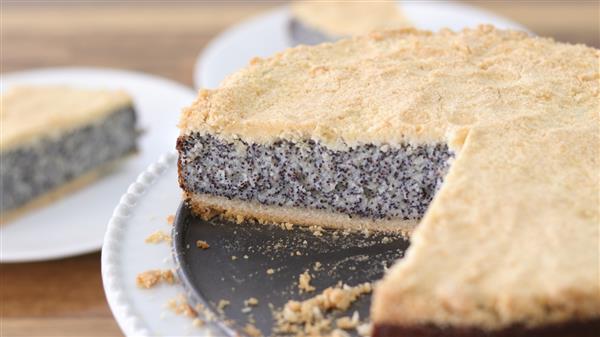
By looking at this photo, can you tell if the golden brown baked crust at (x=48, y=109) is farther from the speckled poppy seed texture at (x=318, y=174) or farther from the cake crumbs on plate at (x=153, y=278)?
the cake crumbs on plate at (x=153, y=278)

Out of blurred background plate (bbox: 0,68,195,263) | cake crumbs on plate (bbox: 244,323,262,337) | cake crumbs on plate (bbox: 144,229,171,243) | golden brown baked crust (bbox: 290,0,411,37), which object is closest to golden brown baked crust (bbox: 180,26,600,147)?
cake crumbs on plate (bbox: 144,229,171,243)

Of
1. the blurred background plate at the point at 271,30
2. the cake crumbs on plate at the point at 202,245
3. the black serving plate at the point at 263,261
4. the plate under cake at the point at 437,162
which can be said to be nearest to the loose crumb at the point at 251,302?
the black serving plate at the point at 263,261

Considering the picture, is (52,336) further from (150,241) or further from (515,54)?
(515,54)

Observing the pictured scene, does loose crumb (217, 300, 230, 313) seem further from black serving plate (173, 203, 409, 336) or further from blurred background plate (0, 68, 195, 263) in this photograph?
Answer: blurred background plate (0, 68, 195, 263)

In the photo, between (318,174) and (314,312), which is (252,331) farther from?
(318,174)

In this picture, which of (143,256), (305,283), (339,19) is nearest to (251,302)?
(305,283)

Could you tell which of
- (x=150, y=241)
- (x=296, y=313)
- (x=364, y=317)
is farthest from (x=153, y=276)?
(x=364, y=317)
